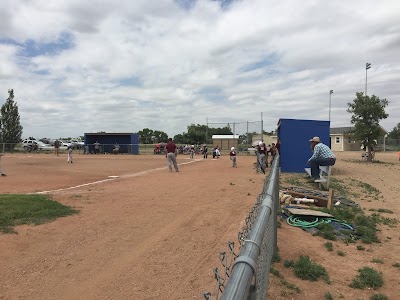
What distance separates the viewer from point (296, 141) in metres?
19.2

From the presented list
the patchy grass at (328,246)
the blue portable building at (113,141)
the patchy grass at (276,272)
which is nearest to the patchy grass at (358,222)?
the patchy grass at (328,246)

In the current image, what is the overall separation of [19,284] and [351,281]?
4306mm

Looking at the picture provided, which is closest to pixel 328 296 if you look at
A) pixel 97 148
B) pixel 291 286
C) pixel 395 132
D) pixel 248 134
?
pixel 291 286

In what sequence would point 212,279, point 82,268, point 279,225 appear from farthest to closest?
point 279,225
point 82,268
point 212,279

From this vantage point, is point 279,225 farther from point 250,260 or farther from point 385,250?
point 250,260

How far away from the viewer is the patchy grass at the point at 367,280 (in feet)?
16.1

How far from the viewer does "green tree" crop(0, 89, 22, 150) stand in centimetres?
4647

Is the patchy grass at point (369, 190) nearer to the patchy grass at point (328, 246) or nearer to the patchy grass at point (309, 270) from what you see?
the patchy grass at point (328, 246)

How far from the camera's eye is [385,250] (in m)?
6.38

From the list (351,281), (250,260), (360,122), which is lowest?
(351,281)

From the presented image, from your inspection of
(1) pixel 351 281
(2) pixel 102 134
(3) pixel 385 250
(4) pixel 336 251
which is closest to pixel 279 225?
(4) pixel 336 251

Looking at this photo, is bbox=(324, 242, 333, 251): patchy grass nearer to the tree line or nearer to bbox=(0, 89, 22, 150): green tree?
the tree line

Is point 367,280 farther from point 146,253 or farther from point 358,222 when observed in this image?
point 358,222

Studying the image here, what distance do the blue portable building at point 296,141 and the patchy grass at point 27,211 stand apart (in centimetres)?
1291
